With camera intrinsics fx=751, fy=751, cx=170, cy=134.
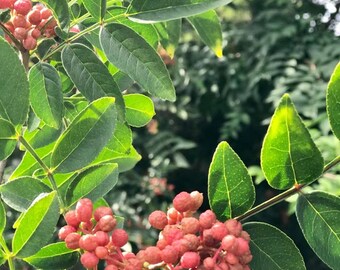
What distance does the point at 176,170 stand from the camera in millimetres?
3971

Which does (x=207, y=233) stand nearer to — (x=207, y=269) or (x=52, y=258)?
(x=207, y=269)

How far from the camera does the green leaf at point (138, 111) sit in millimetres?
832

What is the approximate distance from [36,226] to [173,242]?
11 cm

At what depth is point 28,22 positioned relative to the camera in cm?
71

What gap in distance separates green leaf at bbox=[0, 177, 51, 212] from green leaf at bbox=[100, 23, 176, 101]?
0.13 metres

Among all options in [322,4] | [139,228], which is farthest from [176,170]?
[322,4]

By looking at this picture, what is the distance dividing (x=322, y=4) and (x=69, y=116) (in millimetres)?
4027

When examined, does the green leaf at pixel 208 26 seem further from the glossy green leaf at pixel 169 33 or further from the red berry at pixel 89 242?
the red berry at pixel 89 242

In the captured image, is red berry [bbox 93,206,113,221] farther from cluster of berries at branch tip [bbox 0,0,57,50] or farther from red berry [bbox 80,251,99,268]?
cluster of berries at branch tip [bbox 0,0,57,50]

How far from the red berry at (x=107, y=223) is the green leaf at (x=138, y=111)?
252mm

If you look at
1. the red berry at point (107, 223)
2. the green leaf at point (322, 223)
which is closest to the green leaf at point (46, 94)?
the red berry at point (107, 223)

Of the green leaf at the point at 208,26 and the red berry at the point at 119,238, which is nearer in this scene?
the red berry at the point at 119,238

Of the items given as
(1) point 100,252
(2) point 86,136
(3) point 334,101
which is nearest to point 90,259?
(1) point 100,252

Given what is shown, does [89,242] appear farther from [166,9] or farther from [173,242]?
[166,9]
